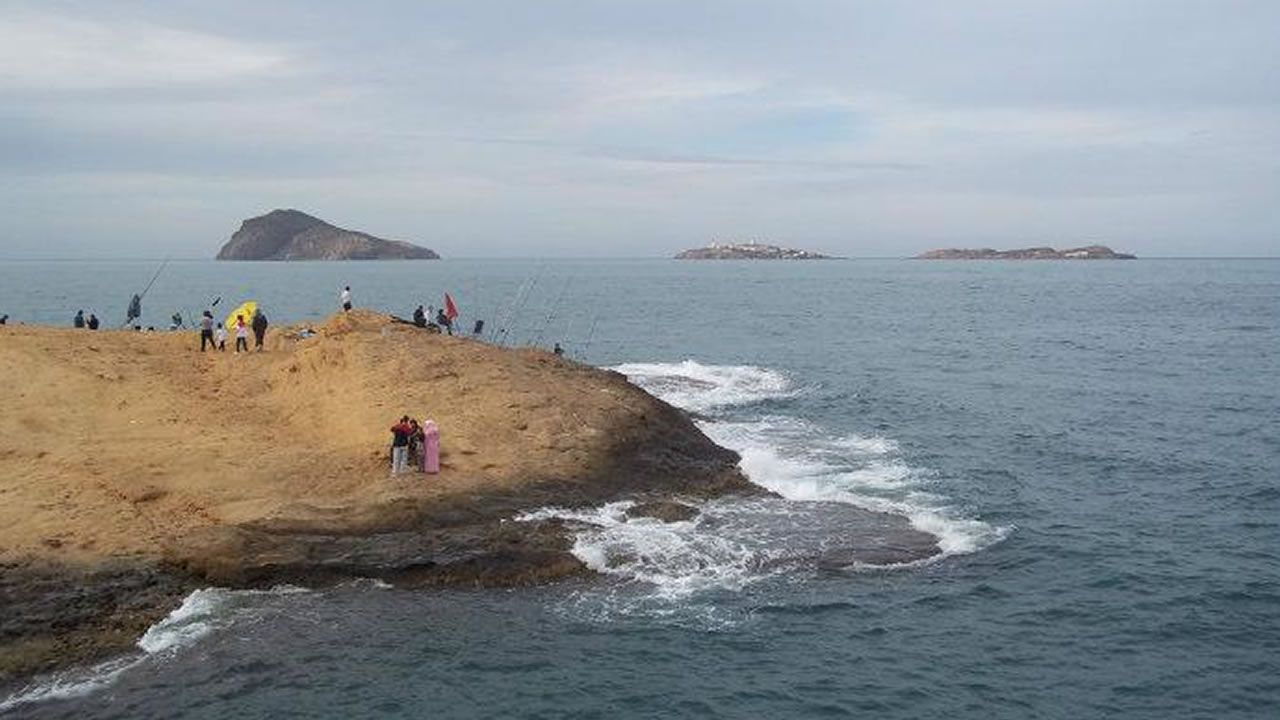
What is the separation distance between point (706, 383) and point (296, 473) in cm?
3083

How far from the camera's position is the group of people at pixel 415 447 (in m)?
26.6

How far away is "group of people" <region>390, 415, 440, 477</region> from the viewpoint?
87.1 ft

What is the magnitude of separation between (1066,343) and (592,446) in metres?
57.9

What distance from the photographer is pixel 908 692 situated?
759 inches

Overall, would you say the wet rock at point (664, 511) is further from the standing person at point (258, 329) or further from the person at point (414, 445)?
the standing person at point (258, 329)

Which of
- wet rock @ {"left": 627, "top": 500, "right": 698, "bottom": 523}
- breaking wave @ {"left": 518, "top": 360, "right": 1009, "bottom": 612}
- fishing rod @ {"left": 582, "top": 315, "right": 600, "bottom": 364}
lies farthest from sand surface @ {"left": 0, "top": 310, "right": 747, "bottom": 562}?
fishing rod @ {"left": 582, "top": 315, "right": 600, "bottom": 364}

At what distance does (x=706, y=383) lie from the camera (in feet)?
180

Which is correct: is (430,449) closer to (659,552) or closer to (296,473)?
(296,473)

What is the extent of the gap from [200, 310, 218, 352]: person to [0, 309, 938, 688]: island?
0.65 meters

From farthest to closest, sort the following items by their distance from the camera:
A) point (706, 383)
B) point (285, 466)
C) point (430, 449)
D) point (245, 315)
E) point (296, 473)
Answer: point (706, 383) < point (245, 315) < point (285, 466) < point (430, 449) < point (296, 473)

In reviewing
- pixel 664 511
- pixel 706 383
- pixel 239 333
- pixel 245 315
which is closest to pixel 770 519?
pixel 664 511

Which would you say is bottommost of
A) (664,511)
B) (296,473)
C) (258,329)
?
(664,511)

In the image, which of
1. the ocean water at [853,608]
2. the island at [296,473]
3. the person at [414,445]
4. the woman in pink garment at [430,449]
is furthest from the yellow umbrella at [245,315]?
the ocean water at [853,608]

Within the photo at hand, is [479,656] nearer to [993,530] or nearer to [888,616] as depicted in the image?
[888,616]
